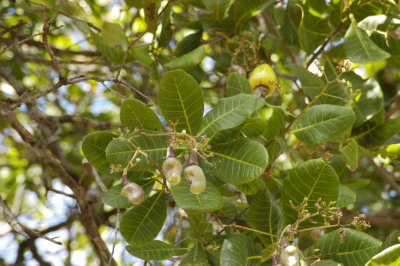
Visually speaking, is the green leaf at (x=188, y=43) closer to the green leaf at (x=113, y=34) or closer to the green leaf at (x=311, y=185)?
the green leaf at (x=113, y=34)

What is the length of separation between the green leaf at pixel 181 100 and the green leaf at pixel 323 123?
13.1 inches

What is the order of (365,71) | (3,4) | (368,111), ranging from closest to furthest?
(368,111) < (3,4) < (365,71)

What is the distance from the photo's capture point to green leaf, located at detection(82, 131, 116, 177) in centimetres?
174

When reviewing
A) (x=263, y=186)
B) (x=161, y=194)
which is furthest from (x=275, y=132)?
(x=161, y=194)

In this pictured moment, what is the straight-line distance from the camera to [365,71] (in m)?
3.72

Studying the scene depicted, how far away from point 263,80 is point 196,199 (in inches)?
28.1

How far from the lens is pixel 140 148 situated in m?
1.69

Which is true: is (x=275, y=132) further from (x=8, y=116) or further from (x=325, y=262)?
(x=8, y=116)

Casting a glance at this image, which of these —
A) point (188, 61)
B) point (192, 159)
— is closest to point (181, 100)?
point (192, 159)

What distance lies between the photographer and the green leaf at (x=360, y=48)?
6.72 ft

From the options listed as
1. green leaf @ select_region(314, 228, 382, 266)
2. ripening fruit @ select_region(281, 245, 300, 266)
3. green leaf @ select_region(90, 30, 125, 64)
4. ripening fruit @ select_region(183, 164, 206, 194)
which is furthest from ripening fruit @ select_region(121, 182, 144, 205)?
green leaf @ select_region(90, 30, 125, 64)

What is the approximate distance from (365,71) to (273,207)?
7.00ft

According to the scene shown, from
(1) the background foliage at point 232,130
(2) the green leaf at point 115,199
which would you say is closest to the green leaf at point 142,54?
(1) the background foliage at point 232,130

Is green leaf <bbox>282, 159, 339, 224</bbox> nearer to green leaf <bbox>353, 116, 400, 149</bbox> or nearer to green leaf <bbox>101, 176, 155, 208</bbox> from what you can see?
green leaf <bbox>101, 176, 155, 208</bbox>
